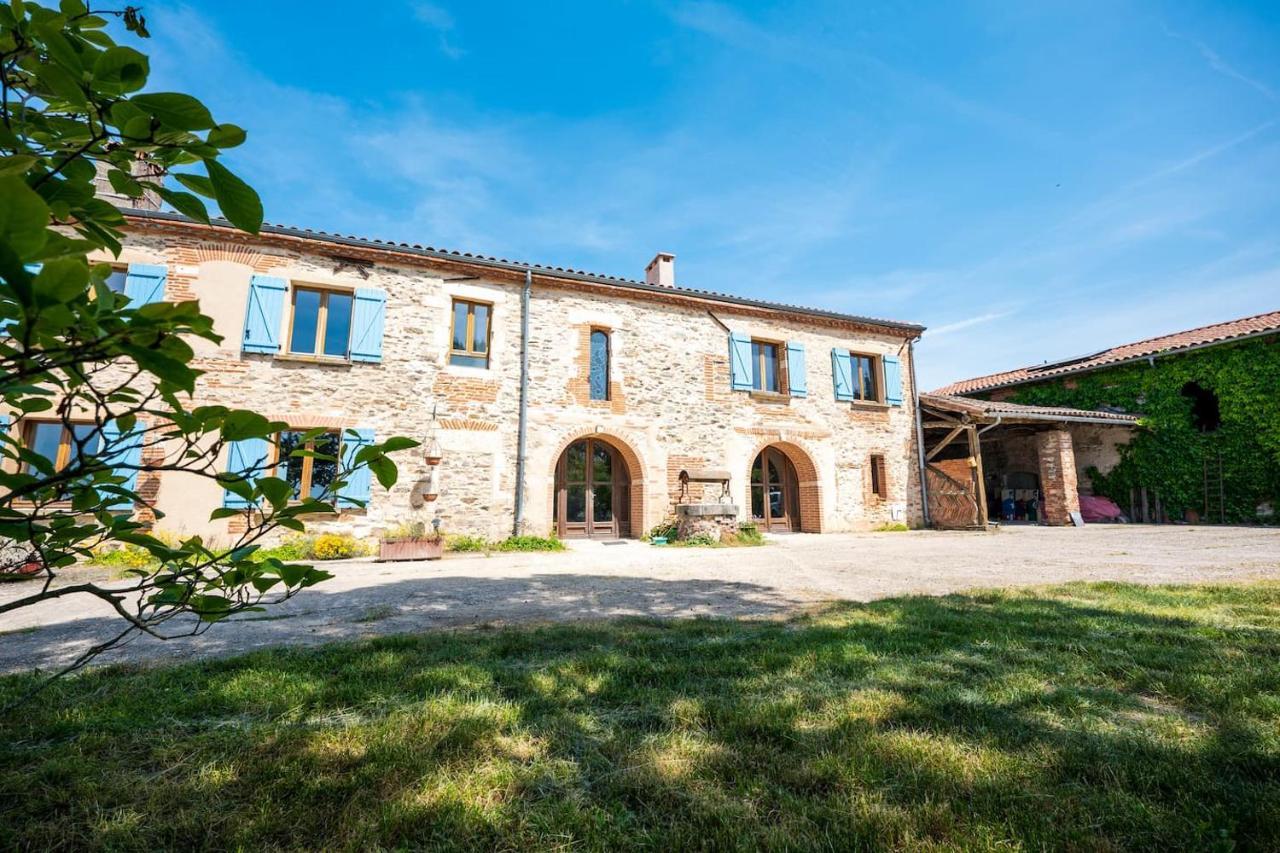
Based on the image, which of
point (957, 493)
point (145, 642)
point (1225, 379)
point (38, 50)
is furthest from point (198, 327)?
point (1225, 379)

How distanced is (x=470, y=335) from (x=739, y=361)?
5600 millimetres

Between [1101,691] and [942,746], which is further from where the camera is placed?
[1101,691]

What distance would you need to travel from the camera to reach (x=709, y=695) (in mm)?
2340

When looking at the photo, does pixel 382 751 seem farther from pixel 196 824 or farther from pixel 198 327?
pixel 198 327

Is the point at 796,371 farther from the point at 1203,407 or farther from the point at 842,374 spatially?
the point at 1203,407

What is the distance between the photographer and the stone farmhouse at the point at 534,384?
8.81 meters

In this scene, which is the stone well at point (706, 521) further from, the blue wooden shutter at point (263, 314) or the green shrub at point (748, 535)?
the blue wooden shutter at point (263, 314)

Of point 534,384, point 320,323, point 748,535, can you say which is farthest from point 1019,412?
point 320,323

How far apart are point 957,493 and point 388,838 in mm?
13720

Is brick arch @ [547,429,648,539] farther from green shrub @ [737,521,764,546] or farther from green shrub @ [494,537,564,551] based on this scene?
green shrub @ [737,521,764,546]

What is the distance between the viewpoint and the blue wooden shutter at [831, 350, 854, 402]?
13.0 metres

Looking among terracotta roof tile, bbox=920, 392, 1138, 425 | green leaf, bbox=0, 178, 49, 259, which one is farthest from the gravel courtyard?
terracotta roof tile, bbox=920, 392, 1138, 425

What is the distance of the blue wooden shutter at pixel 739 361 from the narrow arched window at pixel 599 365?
2.75 m

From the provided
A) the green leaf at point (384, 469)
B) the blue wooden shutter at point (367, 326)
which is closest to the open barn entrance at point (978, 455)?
the blue wooden shutter at point (367, 326)
